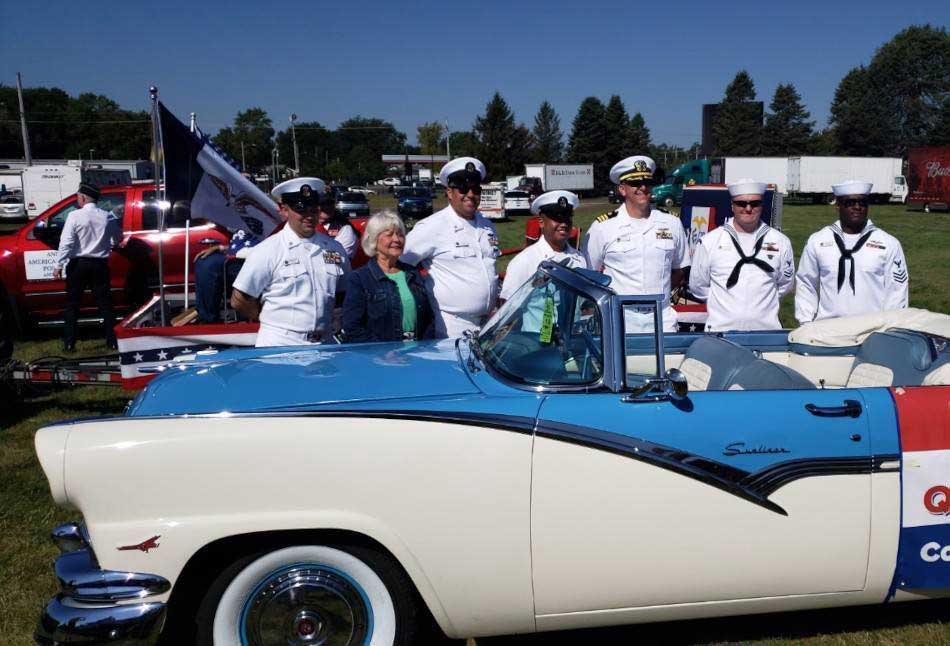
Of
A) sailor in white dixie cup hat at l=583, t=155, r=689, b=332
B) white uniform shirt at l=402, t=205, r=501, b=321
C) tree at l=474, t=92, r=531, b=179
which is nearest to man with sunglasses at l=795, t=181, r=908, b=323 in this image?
sailor in white dixie cup hat at l=583, t=155, r=689, b=332

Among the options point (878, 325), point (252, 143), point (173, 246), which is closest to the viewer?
point (878, 325)

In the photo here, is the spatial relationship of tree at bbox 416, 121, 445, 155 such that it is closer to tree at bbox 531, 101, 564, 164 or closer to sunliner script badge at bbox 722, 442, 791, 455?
tree at bbox 531, 101, 564, 164

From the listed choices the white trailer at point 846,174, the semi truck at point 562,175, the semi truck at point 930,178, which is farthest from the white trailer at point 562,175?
the semi truck at point 930,178

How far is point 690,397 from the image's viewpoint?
2.86 meters

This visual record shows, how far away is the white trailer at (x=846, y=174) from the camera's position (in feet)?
131

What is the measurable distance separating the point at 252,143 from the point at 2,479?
85849 mm

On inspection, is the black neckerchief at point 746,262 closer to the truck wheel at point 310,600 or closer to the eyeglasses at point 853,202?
the eyeglasses at point 853,202

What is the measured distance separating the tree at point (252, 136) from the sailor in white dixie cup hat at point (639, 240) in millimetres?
81916

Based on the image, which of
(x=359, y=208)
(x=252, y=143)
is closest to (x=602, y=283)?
(x=359, y=208)

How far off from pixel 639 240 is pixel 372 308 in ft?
6.18

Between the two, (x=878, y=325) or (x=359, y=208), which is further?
(x=359, y=208)

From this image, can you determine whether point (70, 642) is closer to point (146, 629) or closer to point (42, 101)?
point (146, 629)

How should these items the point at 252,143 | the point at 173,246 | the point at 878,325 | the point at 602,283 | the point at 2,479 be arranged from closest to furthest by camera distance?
1. the point at 602,283
2. the point at 878,325
3. the point at 2,479
4. the point at 173,246
5. the point at 252,143

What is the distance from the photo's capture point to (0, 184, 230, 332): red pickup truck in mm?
9055
